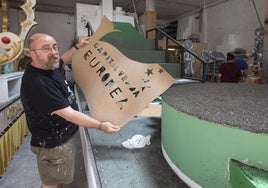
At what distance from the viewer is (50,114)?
47.4 inches

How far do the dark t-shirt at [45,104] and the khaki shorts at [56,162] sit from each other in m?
0.04

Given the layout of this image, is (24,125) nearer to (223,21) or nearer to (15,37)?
(15,37)

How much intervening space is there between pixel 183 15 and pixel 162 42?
118 inches

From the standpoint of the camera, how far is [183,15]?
9.47 meters

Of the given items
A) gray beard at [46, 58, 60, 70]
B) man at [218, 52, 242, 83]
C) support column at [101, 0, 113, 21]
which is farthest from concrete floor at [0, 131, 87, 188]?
support column at [101, 0, 113, 21]

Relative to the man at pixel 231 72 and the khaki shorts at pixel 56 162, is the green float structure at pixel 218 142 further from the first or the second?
the man at pixel 231 72

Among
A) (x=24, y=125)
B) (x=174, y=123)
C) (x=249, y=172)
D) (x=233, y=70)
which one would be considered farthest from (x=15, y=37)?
(x=233, y=70)

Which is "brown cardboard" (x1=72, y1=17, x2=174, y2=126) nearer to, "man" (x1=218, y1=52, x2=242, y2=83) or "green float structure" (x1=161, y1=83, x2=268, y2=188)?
"green float structure" (x1=161, y1=83, x2=268, y2=188)

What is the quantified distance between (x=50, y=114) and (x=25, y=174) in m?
1.39

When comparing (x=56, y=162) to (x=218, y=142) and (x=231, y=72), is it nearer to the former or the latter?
(x=218, y=142)

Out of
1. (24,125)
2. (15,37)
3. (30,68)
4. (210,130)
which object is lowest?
(24,125)

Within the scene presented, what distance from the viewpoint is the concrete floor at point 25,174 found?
2.04 m

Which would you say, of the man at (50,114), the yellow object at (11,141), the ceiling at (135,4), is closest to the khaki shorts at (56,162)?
the man at (50,114)

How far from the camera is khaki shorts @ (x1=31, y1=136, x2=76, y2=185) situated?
131 centimetres
